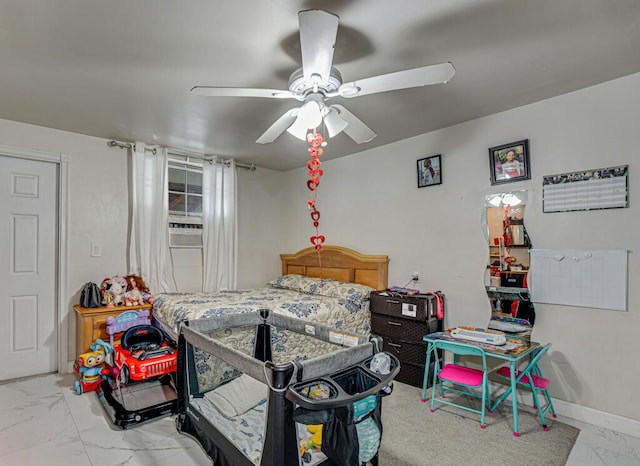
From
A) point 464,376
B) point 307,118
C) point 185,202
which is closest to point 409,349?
point 464,376

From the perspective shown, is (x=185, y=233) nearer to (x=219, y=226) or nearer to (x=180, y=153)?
(x=219, y=226)

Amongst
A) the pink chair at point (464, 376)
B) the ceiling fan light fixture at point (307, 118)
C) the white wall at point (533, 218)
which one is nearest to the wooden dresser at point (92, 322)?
the ceiling fan light fixture at point (307, 118)

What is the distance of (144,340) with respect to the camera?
2986 mm

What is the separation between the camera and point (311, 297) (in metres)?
3.72

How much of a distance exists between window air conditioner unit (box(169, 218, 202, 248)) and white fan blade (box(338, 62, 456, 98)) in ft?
9.41

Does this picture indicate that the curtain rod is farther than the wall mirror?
Yes

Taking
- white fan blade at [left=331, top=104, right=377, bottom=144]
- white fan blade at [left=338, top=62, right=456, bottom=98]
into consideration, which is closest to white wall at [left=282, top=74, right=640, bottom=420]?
white fan blade at [left=331, top=104, right=377, bottom=144]

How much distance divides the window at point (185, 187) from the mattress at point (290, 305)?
1039mm

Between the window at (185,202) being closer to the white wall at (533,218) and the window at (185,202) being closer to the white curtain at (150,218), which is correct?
the white curtain at (150,218)

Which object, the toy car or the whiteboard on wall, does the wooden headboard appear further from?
the toy car

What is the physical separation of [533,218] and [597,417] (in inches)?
57.5

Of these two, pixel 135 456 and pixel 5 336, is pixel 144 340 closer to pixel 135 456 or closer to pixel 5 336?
pixel 135 456

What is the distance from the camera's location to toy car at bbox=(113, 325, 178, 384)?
2.60 meters

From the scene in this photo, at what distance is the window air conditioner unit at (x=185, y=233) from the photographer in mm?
4015
